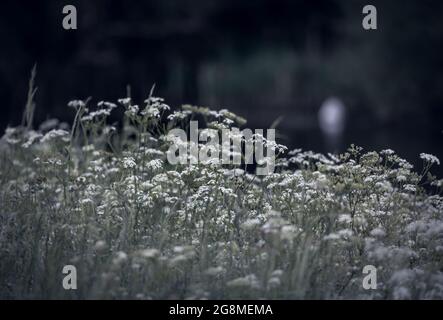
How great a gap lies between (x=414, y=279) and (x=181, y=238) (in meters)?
1.71

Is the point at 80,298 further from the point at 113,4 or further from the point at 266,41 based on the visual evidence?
the point at 266,41

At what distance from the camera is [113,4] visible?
92.3 ft

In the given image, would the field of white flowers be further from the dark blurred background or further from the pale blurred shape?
the pale blurred shape

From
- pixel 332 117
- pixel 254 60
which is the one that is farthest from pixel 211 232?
pixel 254 60

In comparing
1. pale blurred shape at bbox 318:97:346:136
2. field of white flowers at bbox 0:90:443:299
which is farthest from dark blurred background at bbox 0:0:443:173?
field of white flowers at bbox 0:90:443:299

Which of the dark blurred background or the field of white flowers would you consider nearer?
the field of white flowers

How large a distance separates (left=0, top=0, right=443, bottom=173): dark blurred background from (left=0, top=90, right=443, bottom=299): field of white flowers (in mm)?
16942

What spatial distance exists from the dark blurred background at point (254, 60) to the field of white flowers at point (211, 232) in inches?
667

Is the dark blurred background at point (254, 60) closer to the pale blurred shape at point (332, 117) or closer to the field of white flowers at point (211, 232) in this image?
the pale blurred shape at point (332, 117)

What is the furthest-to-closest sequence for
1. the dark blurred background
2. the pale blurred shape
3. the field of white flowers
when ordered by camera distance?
1. the pale blurred shape
2. the dark blurred background
3. the field of white flowers

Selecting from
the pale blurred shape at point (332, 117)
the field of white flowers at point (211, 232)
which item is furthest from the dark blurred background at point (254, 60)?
the field of white flowers at point (211, 232)

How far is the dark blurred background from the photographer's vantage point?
25188 mm

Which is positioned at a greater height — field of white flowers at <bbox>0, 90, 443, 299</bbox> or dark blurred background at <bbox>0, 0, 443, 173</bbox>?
dark blurred background at <bbox>0, 0, 443, 173</bbox>
